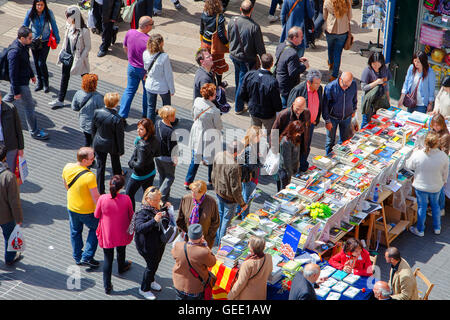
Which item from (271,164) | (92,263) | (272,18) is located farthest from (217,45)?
(92,263)

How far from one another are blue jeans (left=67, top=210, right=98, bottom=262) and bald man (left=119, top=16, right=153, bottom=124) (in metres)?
3.53

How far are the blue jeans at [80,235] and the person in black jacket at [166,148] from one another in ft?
5.07

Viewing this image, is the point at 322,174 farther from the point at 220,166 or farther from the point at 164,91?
the point at 164,91

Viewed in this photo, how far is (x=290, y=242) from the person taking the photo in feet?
32.1

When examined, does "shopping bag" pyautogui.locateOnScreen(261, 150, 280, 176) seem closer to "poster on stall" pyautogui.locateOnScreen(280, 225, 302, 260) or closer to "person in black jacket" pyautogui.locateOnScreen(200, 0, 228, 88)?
"poster on stall" pyautogui.locateOnScreen(280, 225, 302, 260)

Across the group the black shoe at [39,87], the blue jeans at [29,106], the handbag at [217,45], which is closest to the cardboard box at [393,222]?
the handbag at [217,45]

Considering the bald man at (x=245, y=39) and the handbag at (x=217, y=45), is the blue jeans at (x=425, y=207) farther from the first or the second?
the handbag at (x=217, y=45)

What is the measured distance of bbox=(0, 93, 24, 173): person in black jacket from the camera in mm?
11359

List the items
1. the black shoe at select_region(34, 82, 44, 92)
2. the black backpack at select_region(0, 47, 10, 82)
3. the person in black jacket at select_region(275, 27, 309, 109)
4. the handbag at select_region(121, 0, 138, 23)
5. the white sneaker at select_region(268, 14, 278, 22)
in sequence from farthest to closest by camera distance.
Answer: the white sneaker at select_region(268, 14, 278, 22)
the handbag at select_region(121, 0, 138, 23)
the black shoe at select_region(34, 82, 44, 92)
the person in black jacket at select_region(275, 27, 309, 109)
the black backpack at select_region(0, 47, 10, 82)

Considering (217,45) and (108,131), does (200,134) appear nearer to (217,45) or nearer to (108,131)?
(108,131)

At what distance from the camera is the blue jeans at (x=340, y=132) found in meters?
12.6

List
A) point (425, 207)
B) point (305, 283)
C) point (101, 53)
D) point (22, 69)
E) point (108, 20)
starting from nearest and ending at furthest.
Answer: point (305, 283), point (425, 207), point (22, 69), point (108, 20), point (101, 53)

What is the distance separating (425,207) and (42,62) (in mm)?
6870

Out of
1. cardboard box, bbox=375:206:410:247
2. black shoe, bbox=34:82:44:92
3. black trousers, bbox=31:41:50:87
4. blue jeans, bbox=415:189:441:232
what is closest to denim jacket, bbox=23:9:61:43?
black trousers, bbox=31:41:50:87
